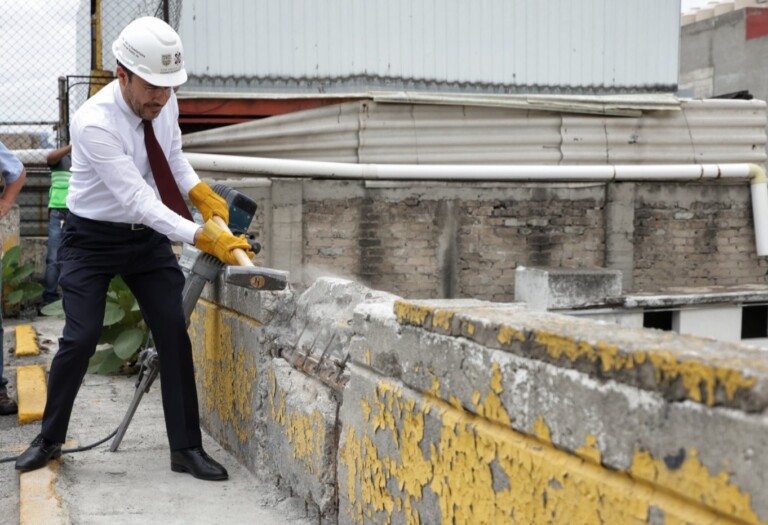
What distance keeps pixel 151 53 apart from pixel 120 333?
2949mm

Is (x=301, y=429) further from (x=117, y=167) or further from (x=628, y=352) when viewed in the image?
(x=628, y=352)

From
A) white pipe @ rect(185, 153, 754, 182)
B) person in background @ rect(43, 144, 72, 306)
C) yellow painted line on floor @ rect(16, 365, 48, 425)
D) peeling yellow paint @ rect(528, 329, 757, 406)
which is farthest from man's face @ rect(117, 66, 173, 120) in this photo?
white pipe @ rect(185, 153, 754, 182)

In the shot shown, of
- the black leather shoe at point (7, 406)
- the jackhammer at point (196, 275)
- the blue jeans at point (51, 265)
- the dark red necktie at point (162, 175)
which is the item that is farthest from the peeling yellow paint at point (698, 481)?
the blue jeans at point (51, 265)

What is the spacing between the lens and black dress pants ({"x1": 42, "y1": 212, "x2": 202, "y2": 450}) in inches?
145

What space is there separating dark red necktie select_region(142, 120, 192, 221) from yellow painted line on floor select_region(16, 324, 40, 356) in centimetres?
354

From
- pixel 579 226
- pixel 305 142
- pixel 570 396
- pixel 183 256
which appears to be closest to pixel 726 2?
pixel 579 226

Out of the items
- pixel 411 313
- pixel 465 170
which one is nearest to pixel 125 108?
pixel 411 313

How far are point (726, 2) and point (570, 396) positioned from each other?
22233 millimetres

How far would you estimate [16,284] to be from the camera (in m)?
8.87

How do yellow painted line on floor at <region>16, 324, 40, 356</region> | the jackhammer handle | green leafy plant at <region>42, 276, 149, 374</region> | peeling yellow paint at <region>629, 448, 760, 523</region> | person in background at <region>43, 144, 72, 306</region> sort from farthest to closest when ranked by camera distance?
person in background at <region>43, 144, 72, 306</region> < yellow painted line on floor at <region>16, 324, 40, 356</region> < green leafy plant at <region>42, 276, 149, 374</region> < the jackhammer handle < peeling yellow paint at <region>629, 448, 760, 523</region>

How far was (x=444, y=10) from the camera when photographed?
1015 cm

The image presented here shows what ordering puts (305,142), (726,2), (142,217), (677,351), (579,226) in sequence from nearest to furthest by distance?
(677,351) → (142,217) → (305,142) → (579,226) → (726,2)

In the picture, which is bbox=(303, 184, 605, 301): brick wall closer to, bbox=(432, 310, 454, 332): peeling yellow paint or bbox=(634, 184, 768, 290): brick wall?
bbox=(634, 184, 768, 290): brick wall

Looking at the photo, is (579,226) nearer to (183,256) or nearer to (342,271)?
(342,271)
